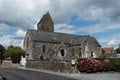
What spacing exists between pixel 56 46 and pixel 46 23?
1928 cm

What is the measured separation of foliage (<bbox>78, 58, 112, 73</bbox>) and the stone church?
31.3 metres

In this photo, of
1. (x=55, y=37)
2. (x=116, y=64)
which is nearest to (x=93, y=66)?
(x=116, y=64)

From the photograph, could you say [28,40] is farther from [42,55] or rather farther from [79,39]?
[79,39]

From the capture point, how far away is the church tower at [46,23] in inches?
3442

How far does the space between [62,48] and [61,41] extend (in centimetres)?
292

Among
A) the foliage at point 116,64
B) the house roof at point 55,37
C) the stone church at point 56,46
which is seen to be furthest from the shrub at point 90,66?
the house roof at point 55,37

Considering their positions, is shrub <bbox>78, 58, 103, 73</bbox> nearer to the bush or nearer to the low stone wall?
the low stone wall

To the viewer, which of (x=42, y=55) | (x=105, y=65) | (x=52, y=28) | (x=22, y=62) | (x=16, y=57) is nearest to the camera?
(x=105, y=65)

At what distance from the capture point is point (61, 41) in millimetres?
72438

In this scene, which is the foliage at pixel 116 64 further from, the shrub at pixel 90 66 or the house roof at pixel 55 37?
the house roof at pixel 55 37

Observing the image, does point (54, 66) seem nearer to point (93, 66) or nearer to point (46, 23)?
point (93, 66)

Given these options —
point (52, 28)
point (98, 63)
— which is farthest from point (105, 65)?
point (52, 28)

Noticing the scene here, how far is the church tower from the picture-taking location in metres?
87.4

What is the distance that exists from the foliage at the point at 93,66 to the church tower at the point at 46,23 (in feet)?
173
